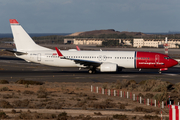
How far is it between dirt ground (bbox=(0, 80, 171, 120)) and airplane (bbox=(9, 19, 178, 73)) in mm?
15077

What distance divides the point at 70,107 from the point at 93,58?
22.7 meters

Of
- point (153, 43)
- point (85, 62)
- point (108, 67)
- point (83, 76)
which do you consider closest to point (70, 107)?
point (83, 76)

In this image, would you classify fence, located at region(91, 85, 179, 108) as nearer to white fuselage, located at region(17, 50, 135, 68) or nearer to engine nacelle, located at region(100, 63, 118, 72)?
engine nacelle, located at region(100, 63, 118, 72)

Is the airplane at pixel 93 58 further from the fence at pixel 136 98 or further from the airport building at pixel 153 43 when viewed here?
the airport building at pixel 153 43

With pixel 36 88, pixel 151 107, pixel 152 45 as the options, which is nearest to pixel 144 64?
pixel 36 88

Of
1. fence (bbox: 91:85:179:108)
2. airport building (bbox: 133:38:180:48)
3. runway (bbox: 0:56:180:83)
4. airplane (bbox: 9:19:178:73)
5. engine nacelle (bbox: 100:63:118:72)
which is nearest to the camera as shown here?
fence (bbox: 91:85:179:108)

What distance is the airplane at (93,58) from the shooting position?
4188cm

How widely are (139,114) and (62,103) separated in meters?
6.28

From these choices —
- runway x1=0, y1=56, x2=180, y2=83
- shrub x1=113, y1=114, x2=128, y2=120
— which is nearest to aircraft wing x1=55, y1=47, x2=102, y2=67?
runway x1=0, y1=56, x2=180, y2=83

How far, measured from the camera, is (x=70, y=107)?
805 inches

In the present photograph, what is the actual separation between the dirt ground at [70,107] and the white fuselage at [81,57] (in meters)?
15.6

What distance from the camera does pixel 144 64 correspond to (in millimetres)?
41906

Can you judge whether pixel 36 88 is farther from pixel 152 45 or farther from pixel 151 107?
pixel 152 45

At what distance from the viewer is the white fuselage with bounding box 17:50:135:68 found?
42.3 meters
